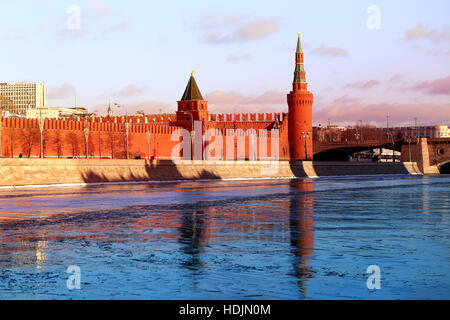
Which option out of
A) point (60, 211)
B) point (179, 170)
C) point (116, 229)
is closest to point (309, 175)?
point (179, 170)

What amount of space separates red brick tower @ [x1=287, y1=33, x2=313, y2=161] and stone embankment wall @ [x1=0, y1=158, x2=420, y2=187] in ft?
38.1

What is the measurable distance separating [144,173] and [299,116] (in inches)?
1532

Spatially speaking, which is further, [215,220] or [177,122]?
[177,122]

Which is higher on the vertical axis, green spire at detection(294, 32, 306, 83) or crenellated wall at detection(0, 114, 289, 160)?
green spire at detection(294, 32, 306, 83)

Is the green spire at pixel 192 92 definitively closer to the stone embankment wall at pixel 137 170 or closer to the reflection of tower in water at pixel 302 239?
the stone embankment wall at pixel 137 170

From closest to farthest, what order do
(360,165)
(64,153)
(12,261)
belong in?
1. (12,261)
2. (64,153)
3. (360,165)

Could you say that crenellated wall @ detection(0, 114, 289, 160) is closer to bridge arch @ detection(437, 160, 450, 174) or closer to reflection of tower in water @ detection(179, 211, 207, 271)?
bridge arch @ detection(437, 160, 450, 174)

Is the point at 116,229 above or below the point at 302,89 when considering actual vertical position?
below

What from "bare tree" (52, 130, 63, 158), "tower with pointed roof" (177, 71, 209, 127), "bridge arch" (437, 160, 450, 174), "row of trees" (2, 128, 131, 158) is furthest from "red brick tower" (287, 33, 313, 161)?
"bare tree" (52, 130, 63, 158)

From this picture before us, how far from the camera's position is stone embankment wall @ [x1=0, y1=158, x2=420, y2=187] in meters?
32.2

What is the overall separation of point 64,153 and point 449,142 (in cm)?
4779

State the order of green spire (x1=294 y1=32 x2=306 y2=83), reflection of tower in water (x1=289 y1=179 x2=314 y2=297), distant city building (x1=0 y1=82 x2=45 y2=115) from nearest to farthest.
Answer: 1. reflection of tower in water (x1=289 y1=179 x2=314 y2=297)
2. green spire (x1=294 y1=32 x2=306 y2=83)
3. distant city building (x1=0 y1=82 x2=45 y2=115)
